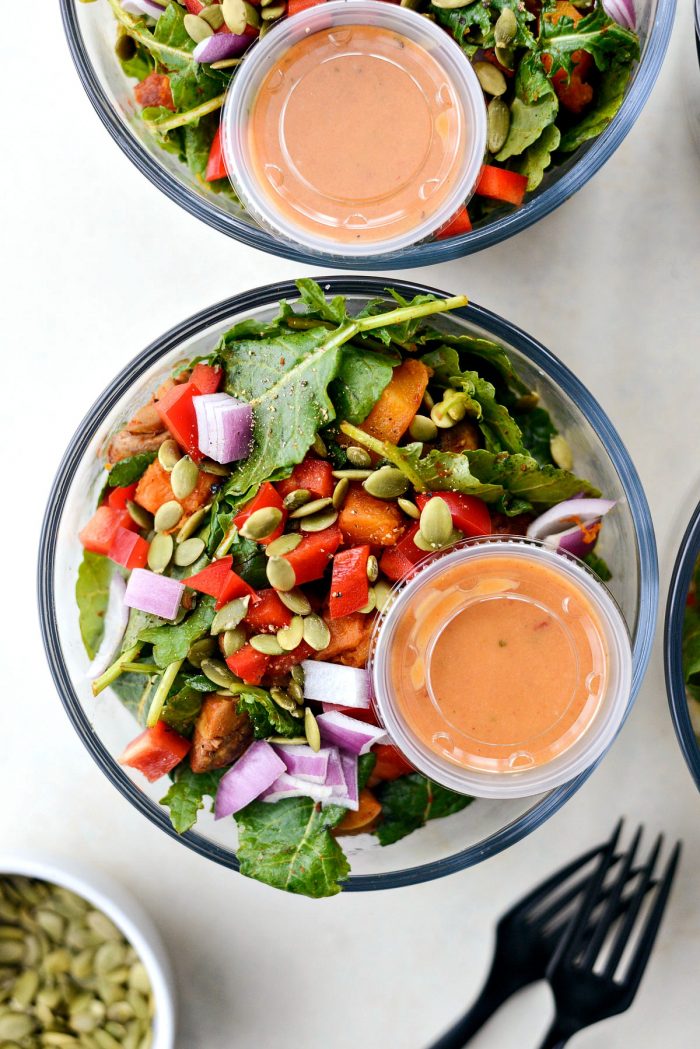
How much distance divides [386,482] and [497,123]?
1.95 ft

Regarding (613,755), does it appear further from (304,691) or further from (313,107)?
(313,107)

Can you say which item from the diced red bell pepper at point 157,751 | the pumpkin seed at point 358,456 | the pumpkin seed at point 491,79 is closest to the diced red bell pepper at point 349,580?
the pumpkin seed at point 358,456

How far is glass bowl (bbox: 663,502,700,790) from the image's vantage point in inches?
58.9

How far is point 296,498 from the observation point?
1.34 metres

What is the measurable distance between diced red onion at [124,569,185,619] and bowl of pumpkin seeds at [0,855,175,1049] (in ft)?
1.93

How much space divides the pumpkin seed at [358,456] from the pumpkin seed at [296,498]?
0.08m

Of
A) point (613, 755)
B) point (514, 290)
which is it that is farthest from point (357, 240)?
point (613, 755)

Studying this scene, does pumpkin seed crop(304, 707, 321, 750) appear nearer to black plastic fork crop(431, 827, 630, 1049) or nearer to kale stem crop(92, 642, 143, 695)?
kale stem crop(92, 642, 143, 695)

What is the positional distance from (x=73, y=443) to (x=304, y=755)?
64cm

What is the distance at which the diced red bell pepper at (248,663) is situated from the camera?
135cm

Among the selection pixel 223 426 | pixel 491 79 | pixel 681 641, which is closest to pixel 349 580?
pixel 223 426

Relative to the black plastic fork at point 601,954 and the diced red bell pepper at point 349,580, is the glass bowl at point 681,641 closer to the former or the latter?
the black plastic fork at point 601,954

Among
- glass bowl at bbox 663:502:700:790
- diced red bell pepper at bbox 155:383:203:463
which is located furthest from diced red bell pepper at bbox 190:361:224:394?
glass bowl at bbox 663:502:700:790

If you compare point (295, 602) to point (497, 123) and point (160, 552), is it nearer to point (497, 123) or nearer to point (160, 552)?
point (160, 552)
